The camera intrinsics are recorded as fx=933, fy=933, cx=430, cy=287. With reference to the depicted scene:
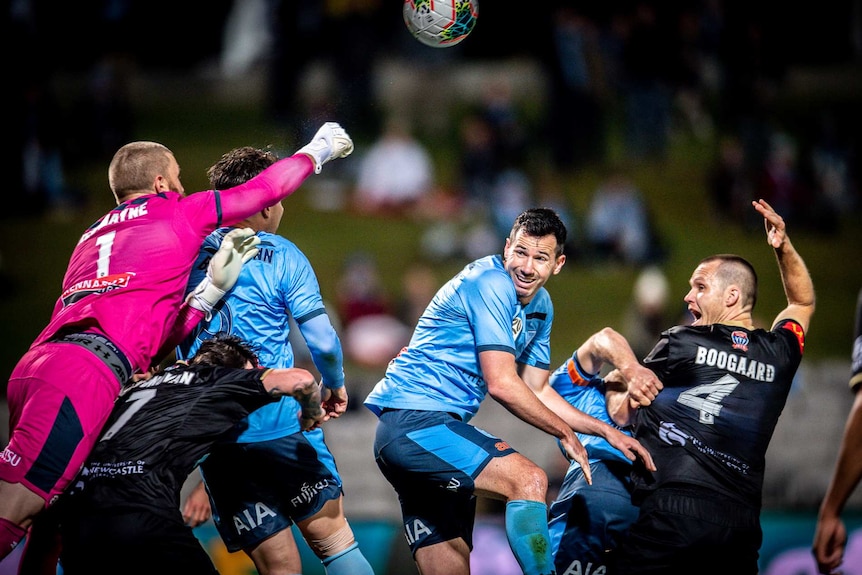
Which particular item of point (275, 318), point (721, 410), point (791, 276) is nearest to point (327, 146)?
point (275, 318)

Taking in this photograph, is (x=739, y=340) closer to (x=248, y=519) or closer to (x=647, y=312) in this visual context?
(x=248, y=519)

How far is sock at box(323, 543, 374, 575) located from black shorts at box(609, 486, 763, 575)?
1.42 metres

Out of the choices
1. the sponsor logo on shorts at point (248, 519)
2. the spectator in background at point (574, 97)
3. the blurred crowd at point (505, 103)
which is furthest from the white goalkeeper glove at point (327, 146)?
the spectator in background at point (574, 97)

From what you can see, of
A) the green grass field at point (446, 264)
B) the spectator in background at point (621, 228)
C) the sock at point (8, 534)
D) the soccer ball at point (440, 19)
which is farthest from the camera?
the spectator in background at point (621, 228)

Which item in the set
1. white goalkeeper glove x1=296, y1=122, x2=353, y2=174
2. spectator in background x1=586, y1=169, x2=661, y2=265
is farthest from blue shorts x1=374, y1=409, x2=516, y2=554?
spectator in background x1=586, y1=169, x2=661, y2=265

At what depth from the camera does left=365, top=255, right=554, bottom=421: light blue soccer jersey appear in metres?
5.02

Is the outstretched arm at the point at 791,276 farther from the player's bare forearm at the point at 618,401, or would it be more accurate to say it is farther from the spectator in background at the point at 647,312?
the spectator in background at the point at 647,312

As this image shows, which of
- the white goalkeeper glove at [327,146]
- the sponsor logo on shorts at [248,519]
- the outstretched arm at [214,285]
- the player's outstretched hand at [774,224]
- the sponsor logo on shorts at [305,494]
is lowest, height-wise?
the sponsor logo on shorts at [248,519]

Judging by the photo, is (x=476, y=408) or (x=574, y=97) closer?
(x=476, y=408)

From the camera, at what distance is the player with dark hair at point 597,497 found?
522cm

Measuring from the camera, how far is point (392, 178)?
13.8m

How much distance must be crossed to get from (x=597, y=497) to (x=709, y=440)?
0.75 m

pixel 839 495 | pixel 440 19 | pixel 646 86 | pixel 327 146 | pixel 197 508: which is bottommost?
pixel 197 508

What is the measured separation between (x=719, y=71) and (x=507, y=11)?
354cm
